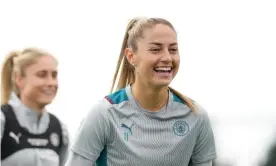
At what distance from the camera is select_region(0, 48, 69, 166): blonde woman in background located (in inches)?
383

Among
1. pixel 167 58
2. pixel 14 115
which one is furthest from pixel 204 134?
pixel 14 115

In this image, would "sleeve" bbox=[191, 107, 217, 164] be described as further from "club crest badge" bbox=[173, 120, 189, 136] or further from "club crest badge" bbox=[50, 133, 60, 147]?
"club crest badge" bbox=[50, 133, 60, 147]

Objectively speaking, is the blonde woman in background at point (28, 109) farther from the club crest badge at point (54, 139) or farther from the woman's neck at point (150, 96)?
the woman's neck at point (150, 96)

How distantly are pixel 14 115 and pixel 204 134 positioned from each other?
1428 millimetres

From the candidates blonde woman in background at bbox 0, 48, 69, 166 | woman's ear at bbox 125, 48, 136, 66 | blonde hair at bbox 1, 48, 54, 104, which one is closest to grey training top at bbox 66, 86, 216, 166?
woman's ear at bbox 125, 48, 136, 66

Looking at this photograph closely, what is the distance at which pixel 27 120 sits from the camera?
32.5 feet

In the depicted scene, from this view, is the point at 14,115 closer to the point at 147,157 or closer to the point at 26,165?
the point at 26,165

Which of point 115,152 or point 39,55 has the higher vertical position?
point 39,55

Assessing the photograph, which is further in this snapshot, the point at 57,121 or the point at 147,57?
the point at 57,121

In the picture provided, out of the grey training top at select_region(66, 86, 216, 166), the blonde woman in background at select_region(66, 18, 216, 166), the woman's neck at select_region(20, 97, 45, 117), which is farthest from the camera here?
the woman's neck at select_region(20, 97, 45, 117)

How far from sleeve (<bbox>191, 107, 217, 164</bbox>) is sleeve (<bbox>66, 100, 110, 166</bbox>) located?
0.71m

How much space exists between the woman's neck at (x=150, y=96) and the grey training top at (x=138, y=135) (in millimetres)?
38

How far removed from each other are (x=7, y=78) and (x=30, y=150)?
60 cm

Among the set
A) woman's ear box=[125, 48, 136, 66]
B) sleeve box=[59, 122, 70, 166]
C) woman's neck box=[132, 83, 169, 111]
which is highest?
woman's ear box=[125, 48, 136, 66]
